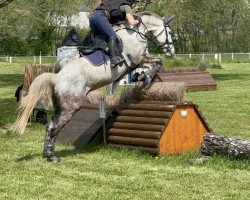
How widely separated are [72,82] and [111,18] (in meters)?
1.51

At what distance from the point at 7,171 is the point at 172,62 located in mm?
30452

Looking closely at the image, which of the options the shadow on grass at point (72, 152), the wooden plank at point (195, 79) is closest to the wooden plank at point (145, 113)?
the shadow on grass at point (72, 152)

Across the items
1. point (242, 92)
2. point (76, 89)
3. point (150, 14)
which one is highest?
point (150, 14)

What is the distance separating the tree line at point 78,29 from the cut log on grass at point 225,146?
45119 mm

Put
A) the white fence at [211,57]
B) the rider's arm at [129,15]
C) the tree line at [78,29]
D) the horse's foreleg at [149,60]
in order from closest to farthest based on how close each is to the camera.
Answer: the rider's arm at [129,15] → the horse's foreleg at [149,60] → the white fence at [211,57] → the tree line at [78,29]

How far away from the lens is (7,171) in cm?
921

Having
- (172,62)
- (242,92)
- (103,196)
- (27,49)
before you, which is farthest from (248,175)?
(27,49)

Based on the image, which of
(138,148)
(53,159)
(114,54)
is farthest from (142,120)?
(53,159)

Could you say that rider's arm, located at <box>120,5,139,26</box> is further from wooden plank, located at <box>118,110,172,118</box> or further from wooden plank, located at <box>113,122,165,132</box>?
wooden plank, located at <box>113,122,165,132</box>

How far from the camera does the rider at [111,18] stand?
1032 centimetres

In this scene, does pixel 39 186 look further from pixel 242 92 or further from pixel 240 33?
pixel 240 33

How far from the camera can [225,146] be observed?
959 centimetres

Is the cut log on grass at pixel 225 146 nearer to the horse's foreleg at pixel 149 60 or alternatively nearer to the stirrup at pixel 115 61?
the horse's foreleg at pixel 149 60

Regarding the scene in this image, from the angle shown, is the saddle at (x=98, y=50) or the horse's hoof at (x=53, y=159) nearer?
the horse's hoof at (x=53, y=159)
